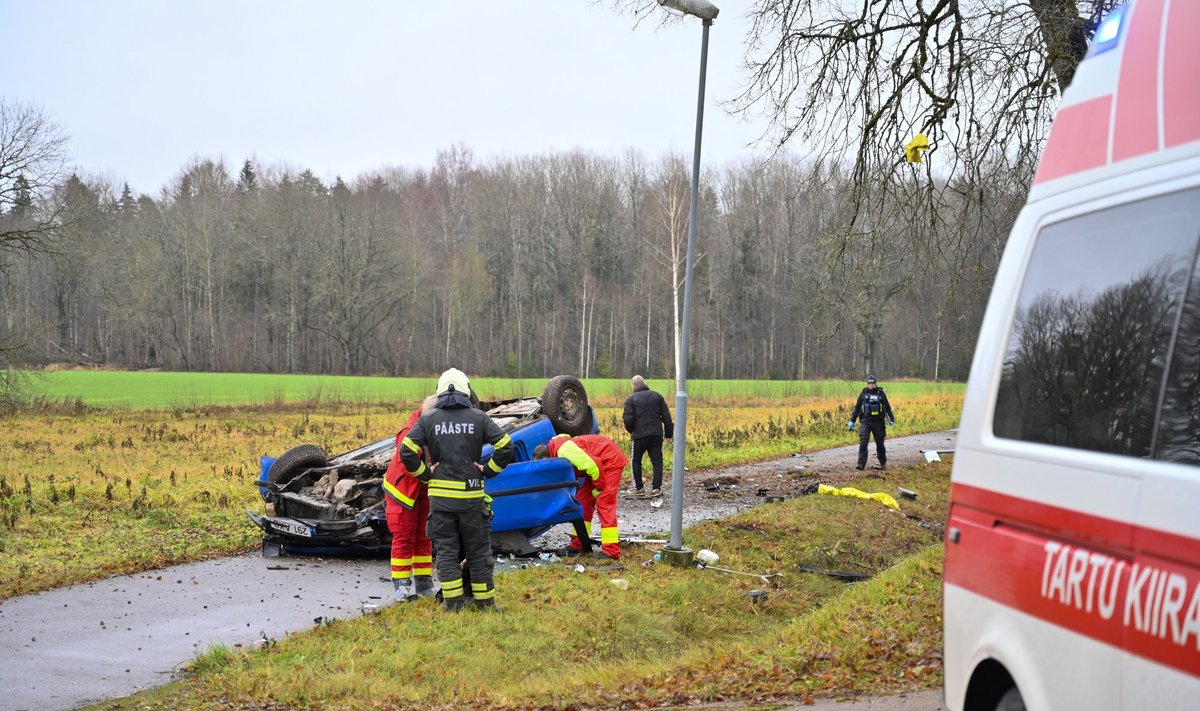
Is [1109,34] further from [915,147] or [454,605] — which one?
[915,147]

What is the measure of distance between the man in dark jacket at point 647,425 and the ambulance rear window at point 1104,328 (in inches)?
543

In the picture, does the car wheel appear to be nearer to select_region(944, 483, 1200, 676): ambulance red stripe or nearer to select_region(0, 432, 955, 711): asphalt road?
select_region(0, 432, 955, 711): asphalt road

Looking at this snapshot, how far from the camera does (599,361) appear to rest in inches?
3103

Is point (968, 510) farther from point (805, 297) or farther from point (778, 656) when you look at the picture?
point (805, 297)

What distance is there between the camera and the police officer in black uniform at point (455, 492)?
29.5ft

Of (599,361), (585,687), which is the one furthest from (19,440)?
(599,361)

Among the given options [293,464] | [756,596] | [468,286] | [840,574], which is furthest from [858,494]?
[468,286]

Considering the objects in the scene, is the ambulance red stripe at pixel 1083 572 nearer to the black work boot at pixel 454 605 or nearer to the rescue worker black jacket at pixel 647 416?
the black work boot at pixel 454 605

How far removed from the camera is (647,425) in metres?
17.5

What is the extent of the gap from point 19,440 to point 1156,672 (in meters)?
27.8

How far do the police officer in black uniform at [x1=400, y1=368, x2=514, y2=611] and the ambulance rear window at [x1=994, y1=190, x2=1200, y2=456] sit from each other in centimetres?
602

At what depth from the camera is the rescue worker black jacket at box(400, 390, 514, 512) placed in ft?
29.5

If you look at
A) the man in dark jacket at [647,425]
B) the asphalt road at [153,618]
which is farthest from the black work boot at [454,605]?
the man in dark jacket at [647,425]

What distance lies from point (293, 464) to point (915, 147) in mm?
8555
